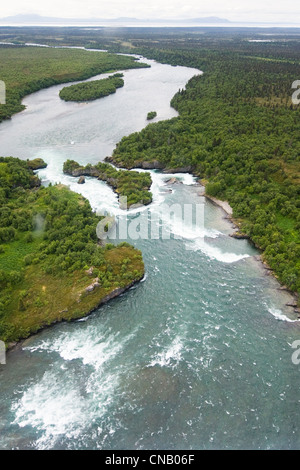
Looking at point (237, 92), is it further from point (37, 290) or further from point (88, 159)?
point (37, 290)

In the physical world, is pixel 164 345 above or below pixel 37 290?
below

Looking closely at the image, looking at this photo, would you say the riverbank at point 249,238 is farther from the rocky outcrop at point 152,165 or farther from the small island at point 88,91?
the small island at point 88,91

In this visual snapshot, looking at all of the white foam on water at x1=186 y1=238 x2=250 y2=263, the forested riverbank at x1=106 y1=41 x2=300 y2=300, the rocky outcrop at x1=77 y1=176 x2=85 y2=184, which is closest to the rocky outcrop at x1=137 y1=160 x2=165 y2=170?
the forested riverbank at x1=106 y1=41 x2=300 y2=300

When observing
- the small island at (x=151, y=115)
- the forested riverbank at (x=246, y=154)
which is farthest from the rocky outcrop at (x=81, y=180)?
the small island at (x=151, y=115)

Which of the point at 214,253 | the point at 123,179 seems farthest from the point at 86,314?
the point at 123,179

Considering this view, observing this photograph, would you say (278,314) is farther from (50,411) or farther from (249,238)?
(50,411)

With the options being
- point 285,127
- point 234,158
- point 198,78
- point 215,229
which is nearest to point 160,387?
point 215,229
